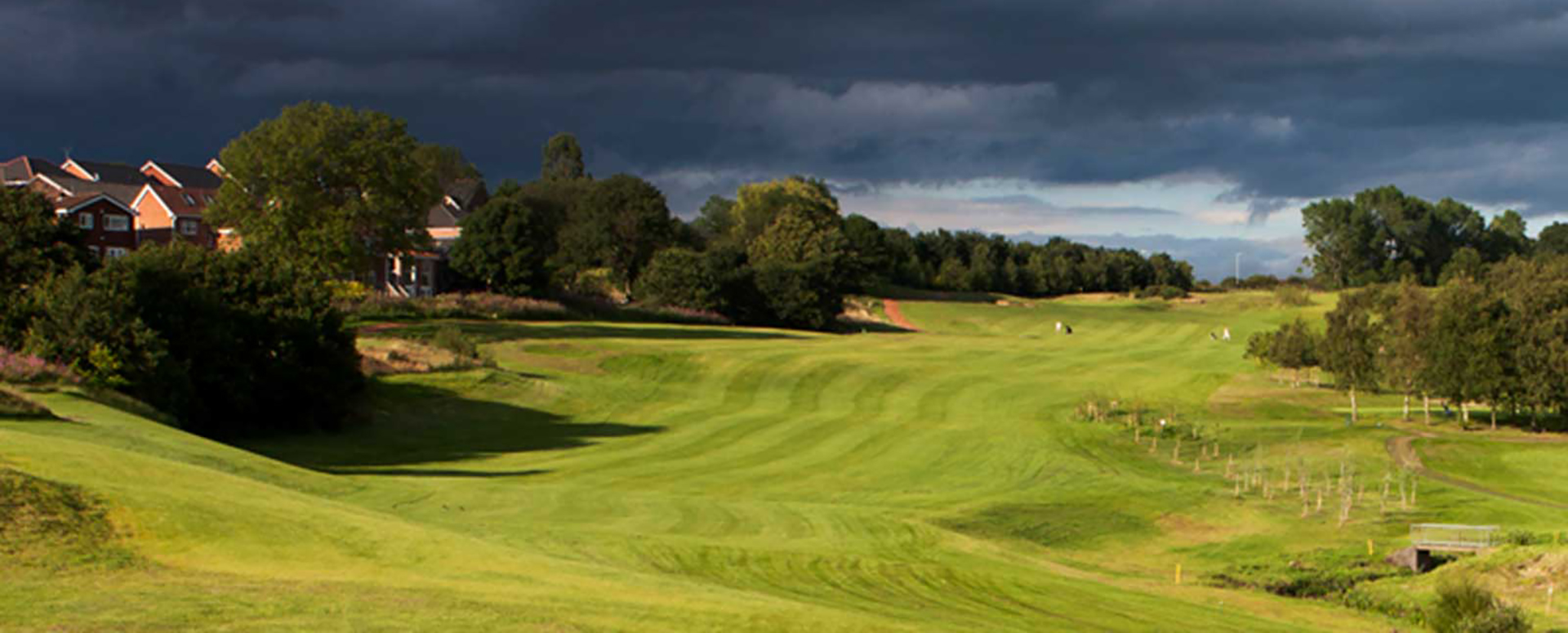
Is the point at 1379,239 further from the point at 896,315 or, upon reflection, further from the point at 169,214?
the point at 169,214

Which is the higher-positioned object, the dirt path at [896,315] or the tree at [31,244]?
the tree at [31,244]

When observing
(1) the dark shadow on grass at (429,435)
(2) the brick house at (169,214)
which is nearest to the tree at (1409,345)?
(1) the dark shadow on grass at (429,435)

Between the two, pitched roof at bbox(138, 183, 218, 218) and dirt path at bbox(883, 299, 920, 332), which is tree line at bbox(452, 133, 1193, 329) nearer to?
dirt path at bbox(883, 299, 920, 332)

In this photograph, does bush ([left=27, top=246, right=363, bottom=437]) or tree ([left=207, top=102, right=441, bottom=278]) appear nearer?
bush ([left=27, top=246, right=363, bottom=437])

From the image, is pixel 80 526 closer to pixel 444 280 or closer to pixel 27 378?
pixel 27 378

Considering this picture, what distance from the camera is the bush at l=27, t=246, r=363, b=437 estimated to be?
123 ft

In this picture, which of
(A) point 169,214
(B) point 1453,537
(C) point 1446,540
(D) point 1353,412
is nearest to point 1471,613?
(C) point 1446,540

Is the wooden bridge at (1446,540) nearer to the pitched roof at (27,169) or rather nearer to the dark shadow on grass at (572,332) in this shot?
the dark shadow on grass at (572,332)

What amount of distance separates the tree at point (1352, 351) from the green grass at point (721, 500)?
1630mm

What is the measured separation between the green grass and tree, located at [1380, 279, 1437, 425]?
299cm

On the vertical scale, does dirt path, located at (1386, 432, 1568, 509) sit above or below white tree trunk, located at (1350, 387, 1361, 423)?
below

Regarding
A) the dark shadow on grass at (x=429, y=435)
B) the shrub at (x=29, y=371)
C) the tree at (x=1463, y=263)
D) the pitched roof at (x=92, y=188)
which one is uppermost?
the pitched roof at (x=92, y=188)

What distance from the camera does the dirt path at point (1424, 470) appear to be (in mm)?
35500

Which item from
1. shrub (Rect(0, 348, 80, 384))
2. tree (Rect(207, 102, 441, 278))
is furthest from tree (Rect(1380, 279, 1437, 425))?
tree (Rect(207, 102, 441, 278))
